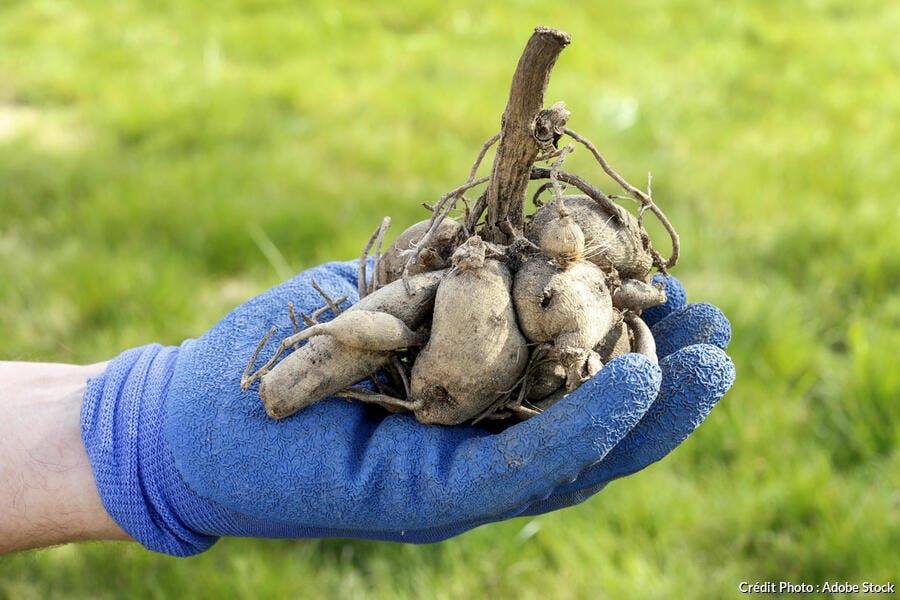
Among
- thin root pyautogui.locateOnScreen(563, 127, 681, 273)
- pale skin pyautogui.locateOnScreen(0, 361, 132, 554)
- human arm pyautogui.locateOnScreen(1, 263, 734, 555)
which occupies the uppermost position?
thin root pyautogui.locateOnScreen(563, 127, 681, 273)

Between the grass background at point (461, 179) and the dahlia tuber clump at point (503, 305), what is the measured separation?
3.18ft

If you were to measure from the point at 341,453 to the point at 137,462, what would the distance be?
50 cm

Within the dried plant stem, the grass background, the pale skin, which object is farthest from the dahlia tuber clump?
the grass background

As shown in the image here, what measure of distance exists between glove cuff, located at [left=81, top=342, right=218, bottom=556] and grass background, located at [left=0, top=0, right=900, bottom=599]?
2.24 feet

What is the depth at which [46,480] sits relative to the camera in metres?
2.04

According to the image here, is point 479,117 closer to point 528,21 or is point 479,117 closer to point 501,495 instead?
point 528,21

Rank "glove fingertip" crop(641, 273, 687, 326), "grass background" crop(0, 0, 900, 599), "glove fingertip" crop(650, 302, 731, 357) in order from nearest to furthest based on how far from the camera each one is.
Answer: "glove fingertip" crop(650, 302, 731, 357) → "glove fingertip" crop(641, 273, 687, 326) → "grass background" crop(0, 0, 900, 599)

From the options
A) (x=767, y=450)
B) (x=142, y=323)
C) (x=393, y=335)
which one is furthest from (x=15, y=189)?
(x=767, y=450)

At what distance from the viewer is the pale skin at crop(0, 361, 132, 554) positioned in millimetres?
2041

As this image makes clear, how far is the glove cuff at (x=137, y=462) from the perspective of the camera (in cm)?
198

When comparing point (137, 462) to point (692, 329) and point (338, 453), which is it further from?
point (692, 329)

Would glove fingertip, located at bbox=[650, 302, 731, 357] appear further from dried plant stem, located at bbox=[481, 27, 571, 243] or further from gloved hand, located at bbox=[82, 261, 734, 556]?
dried plant stem, located at bbox=[481, 27, 571, 243]

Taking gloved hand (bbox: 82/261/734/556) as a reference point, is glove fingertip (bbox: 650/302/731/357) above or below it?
above

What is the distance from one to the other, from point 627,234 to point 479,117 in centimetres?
321
